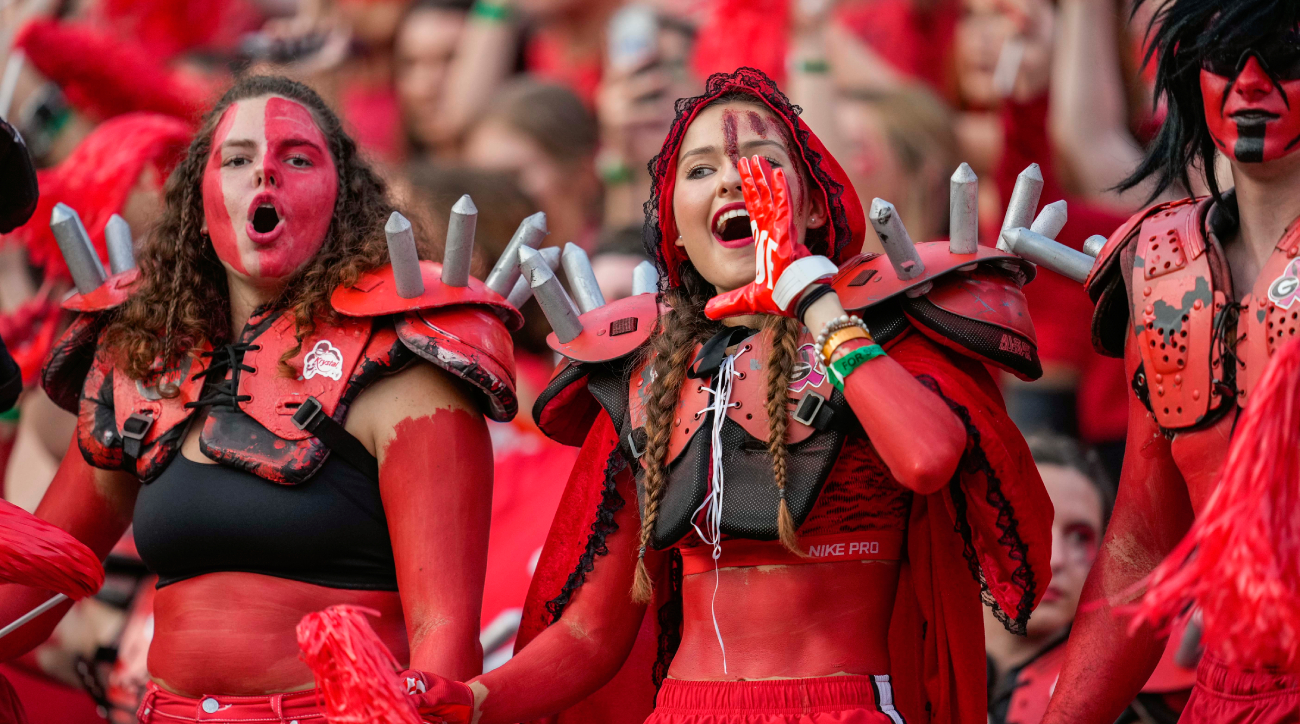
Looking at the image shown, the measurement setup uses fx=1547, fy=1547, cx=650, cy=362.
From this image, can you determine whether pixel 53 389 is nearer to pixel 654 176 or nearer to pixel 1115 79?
pixel 654 176

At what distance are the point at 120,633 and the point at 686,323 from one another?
2.25 metres

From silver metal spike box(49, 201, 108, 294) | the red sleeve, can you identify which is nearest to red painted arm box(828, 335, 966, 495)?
the red sleeve

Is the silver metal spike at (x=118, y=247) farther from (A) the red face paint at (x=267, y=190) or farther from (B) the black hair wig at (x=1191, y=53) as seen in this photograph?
(B) the black hair wig at (x=1191, y=53)

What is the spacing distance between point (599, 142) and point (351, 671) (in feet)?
13.7

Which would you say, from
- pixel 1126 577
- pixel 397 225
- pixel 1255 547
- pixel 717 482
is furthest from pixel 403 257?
pixel 1255 547

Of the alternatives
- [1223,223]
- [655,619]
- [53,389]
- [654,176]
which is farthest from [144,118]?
[1223,223]

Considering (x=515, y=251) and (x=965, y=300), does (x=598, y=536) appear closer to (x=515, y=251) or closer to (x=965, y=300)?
(x=515, y=251)

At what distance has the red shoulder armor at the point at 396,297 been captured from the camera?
2.70 meters

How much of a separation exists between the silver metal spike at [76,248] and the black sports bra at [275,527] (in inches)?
21.8

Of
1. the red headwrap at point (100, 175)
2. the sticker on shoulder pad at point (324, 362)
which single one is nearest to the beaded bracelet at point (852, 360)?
the sticker on shoulder pad at point (324, 362)

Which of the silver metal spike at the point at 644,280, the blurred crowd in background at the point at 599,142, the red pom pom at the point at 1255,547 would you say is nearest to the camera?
the red pom pom at the point at 1255,547

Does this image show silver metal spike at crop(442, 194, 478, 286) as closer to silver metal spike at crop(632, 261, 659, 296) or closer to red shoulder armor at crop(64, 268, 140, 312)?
silver metal spike at crop(632, 261, 659, 296)

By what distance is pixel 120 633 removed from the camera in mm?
4156

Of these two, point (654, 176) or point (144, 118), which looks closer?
point (654, 176)
